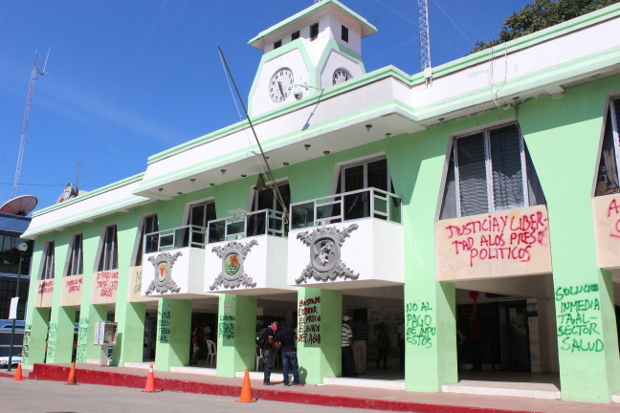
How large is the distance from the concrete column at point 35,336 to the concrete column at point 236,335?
14.4 m

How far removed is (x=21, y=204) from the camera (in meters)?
34.0

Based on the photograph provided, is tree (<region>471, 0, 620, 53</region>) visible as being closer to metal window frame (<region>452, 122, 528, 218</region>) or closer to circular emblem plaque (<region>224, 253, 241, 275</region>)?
metal window frame (<region>452, 122, 528, 218</region>)

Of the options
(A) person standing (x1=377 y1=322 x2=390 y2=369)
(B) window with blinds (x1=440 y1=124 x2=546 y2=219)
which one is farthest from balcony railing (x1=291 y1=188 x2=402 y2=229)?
(A) person standing (x1=377 y1=322 x2=390 y2=369)

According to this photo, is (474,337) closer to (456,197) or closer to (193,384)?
(456,197)

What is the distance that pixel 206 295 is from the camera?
61.8ft

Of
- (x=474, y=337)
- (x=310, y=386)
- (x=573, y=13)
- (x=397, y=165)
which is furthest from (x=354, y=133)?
(x=573, y=13)

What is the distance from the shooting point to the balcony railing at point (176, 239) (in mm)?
19594

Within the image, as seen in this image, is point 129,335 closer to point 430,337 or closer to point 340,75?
point 430,337

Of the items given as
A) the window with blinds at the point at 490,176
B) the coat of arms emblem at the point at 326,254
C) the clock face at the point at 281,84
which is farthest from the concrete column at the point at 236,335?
the clock face at the point at 281,84

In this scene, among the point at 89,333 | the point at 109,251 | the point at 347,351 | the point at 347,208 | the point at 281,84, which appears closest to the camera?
the point at 347,208

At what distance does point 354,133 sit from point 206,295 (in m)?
7.52

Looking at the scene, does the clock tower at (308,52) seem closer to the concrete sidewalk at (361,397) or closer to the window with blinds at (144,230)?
the window with blinds at (144,230)

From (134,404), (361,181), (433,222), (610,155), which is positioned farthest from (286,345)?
(610,155)

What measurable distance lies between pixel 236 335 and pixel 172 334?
11.2 ft
